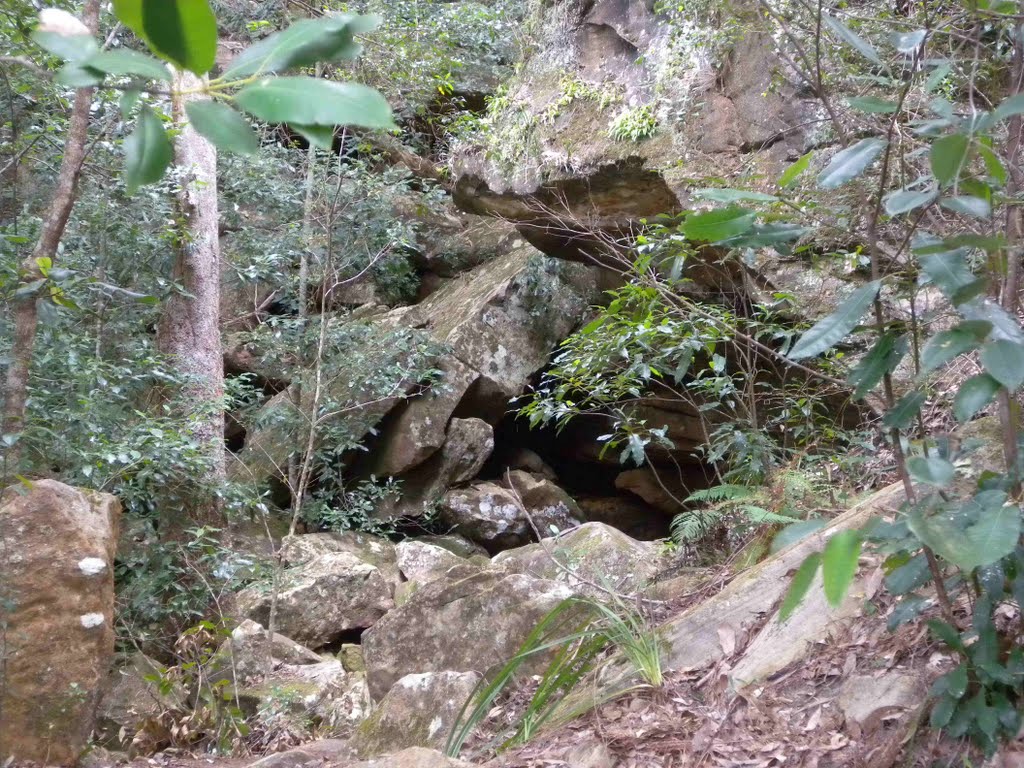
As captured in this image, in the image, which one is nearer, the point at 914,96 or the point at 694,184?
the point at 914,96

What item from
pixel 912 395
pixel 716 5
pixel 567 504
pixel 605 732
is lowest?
pixel 567 504

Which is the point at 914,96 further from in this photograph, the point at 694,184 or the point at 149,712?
the point at 149,712

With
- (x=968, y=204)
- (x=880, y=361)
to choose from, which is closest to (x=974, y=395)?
(x=880, y=361)

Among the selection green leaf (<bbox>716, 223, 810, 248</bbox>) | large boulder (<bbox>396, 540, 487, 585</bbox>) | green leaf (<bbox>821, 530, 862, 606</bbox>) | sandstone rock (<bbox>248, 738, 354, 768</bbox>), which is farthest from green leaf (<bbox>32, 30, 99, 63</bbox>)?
large boulder (<bbox>396, 540, 487, 585</bbox>)

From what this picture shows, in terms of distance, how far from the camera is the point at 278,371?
353 inches

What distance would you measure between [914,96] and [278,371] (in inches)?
261

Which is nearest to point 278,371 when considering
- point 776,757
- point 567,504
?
point 567,504

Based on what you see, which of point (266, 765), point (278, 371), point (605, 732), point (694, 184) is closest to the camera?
point (605, 732)

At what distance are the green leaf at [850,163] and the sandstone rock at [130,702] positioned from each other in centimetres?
448

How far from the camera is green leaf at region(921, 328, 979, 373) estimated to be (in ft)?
4.88

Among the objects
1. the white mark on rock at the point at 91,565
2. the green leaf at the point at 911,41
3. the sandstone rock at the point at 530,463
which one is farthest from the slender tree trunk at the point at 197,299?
the green leaf at the point at 911,41

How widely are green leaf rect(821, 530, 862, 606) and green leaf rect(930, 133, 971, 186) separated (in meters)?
0.64

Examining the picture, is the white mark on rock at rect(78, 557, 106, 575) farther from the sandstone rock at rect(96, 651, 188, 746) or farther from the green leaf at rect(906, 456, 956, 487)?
the green leaf at rect(906, 456, 956, 487)

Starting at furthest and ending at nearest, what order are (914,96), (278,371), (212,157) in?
(278,371) → (212,157) → (914,96)
